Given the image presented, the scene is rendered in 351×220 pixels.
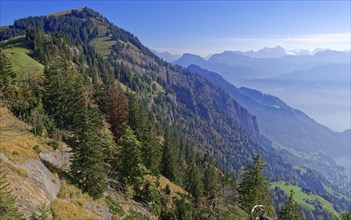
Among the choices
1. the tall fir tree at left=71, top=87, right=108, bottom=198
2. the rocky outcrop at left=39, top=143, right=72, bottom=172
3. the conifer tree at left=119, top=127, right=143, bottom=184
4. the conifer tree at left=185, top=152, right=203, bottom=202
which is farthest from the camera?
the conifer tree at left=185, top=152, right=203, bottom=202

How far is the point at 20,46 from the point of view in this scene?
162 metres

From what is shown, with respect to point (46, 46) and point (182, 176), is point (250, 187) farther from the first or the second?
point (46, 46)

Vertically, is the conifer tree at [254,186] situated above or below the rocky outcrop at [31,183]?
below

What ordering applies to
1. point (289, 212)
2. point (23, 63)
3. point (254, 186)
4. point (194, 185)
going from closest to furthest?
1. point (254, 186)
2. point (289, 212)
3. point (194, 185)
4. point (23, 63)

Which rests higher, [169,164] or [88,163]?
[88,163]

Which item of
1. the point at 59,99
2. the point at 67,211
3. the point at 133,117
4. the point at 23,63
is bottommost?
the point at 67,211

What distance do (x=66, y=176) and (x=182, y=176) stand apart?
192ft

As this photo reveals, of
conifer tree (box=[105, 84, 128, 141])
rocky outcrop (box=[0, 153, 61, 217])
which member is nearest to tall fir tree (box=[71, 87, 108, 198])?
rocky outcrop (box=[0, 153, 61, 217])

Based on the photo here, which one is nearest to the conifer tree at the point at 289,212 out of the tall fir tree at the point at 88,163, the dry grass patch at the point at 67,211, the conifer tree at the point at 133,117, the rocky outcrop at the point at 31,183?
the tall fir tree at the point at 88,163

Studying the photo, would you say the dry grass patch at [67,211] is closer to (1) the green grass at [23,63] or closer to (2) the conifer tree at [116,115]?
(2) the conifer tree at [116,115]

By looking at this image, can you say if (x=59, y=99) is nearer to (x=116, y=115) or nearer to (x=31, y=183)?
(x=116, y=115)

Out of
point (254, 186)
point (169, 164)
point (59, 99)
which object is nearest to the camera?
point (254, 186)

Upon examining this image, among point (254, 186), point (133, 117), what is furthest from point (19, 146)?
point (133, 117)

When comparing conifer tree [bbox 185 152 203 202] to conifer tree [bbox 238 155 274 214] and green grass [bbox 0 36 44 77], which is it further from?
green grass [bbox 0 36 44 77]
